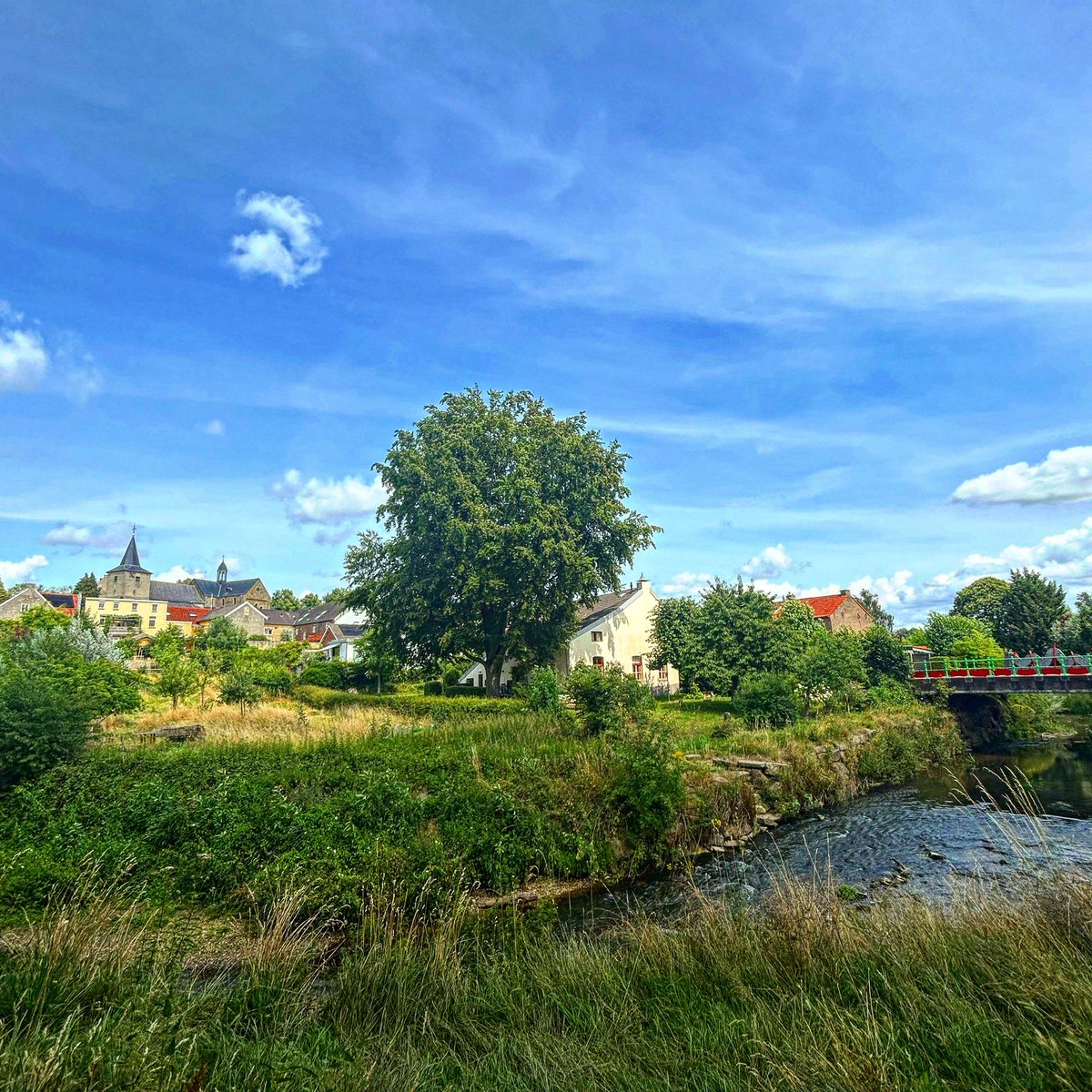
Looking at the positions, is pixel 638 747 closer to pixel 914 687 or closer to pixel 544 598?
pixel 544 598

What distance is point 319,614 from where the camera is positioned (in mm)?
87812

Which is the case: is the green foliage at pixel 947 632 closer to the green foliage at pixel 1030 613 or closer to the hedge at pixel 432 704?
the green foliage at pixel 1030 613

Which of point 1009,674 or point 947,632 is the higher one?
point 947,632

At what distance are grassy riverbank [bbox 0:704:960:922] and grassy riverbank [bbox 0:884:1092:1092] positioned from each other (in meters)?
2.31

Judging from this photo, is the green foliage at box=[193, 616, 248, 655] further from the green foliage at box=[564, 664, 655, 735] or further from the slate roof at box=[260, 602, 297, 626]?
the green foliage at box=[564, 664, 655, 735]

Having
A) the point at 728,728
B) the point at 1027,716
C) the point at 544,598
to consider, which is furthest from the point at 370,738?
the point at 1027,716

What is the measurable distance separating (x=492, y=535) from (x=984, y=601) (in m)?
50.6

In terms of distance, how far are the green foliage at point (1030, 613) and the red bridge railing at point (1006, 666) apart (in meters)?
15.9

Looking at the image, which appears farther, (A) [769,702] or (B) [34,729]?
(A) [769,702]

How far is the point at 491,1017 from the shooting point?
559 centimetres

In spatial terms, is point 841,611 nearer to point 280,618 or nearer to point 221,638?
point 221,638

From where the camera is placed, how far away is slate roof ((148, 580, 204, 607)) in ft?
330

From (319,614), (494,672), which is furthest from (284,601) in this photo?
(494,672)

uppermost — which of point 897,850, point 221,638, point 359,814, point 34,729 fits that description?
point 221,638
